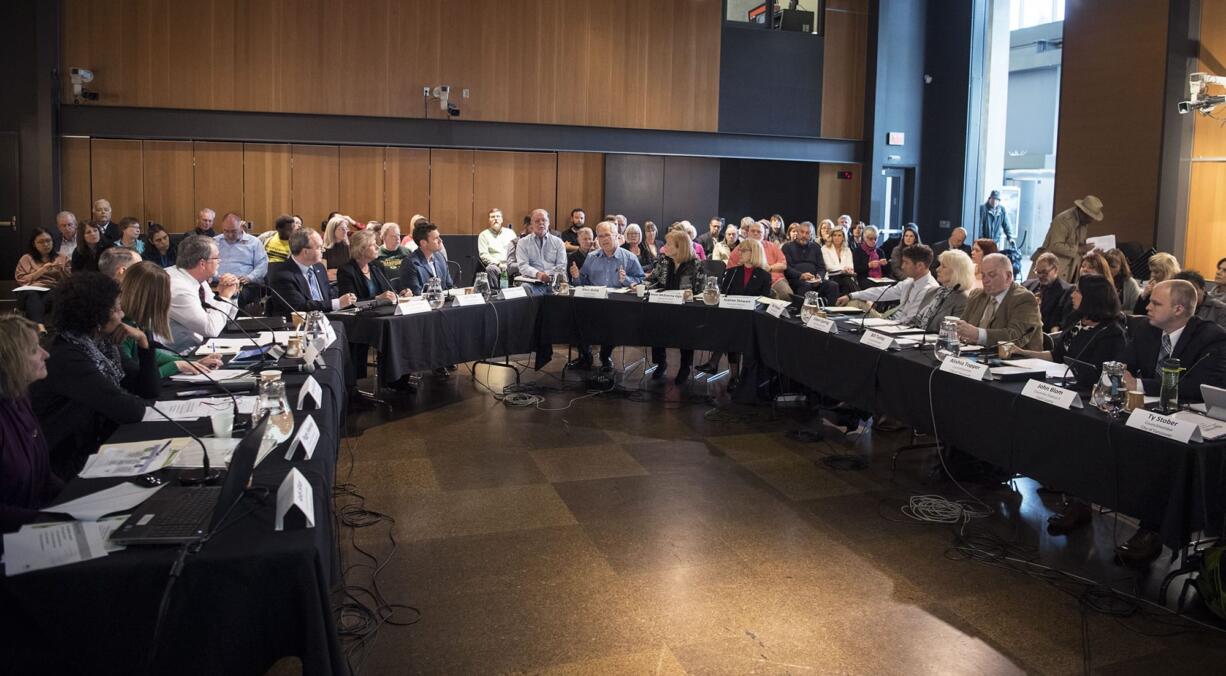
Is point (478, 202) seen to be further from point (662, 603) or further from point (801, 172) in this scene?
point (662, 603)

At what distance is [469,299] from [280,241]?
8.66 feet

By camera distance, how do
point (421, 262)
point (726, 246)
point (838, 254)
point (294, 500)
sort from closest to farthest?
point (294, 500) < point (421, 262) < point (838, 254) < point (726, 246)

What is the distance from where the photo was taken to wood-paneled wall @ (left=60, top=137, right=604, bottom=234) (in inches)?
387

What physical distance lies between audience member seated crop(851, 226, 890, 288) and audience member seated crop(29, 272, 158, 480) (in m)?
8.58

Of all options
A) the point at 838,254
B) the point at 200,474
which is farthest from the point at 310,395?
the point at 838,254

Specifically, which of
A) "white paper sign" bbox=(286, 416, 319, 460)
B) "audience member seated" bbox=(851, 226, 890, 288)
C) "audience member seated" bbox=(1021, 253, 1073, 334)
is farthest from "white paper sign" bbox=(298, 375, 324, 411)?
"audience member seated" bbox=(851, 226, 890, 288)

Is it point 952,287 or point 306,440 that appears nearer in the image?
point 306,440

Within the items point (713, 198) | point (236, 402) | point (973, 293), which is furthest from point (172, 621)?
point (713, 198)

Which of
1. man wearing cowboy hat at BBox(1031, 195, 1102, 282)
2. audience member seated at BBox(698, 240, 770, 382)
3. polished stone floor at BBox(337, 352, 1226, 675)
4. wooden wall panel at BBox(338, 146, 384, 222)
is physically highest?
wooden wall panel at BBox(338, 146, 384, 222)

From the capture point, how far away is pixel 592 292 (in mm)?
6777

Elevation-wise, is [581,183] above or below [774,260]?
above

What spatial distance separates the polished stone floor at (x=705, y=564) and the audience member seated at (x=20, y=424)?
1063 millimetres

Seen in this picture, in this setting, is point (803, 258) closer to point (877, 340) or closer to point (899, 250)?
point (899, 250)

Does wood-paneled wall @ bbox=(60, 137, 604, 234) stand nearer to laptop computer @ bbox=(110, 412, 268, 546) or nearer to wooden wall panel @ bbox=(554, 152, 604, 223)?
wooden wall panel @ bbox=(554, 152, 604, 223)
